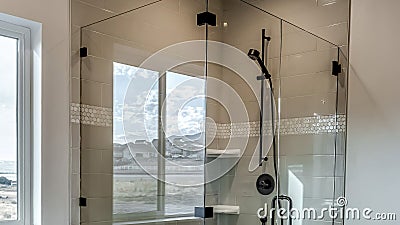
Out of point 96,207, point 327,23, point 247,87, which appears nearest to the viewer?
point 96,207

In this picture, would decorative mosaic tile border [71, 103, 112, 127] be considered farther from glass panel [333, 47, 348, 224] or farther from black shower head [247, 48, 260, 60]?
glass panel [333, 47, 348, 224]

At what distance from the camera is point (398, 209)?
7.67 ft

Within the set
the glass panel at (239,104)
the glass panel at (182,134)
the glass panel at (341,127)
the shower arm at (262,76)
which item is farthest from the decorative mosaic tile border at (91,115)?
the glass panel at (341,127)

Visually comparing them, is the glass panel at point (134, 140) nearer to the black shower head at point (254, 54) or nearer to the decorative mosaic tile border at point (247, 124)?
the decorative mosaic tile border at point (247, 124)

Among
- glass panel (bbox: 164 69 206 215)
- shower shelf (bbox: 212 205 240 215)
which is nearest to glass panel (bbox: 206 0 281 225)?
shower shelf (bbox: 212 205 240 215)

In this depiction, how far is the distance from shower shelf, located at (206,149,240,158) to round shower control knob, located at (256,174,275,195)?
22 centimetres

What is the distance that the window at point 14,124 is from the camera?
2078 millimetres

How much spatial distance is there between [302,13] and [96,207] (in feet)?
5.95

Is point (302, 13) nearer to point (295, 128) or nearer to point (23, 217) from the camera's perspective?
point (295, 128)

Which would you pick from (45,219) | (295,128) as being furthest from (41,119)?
(295,128)

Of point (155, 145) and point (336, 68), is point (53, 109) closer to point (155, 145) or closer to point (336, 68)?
point (155, 145)
